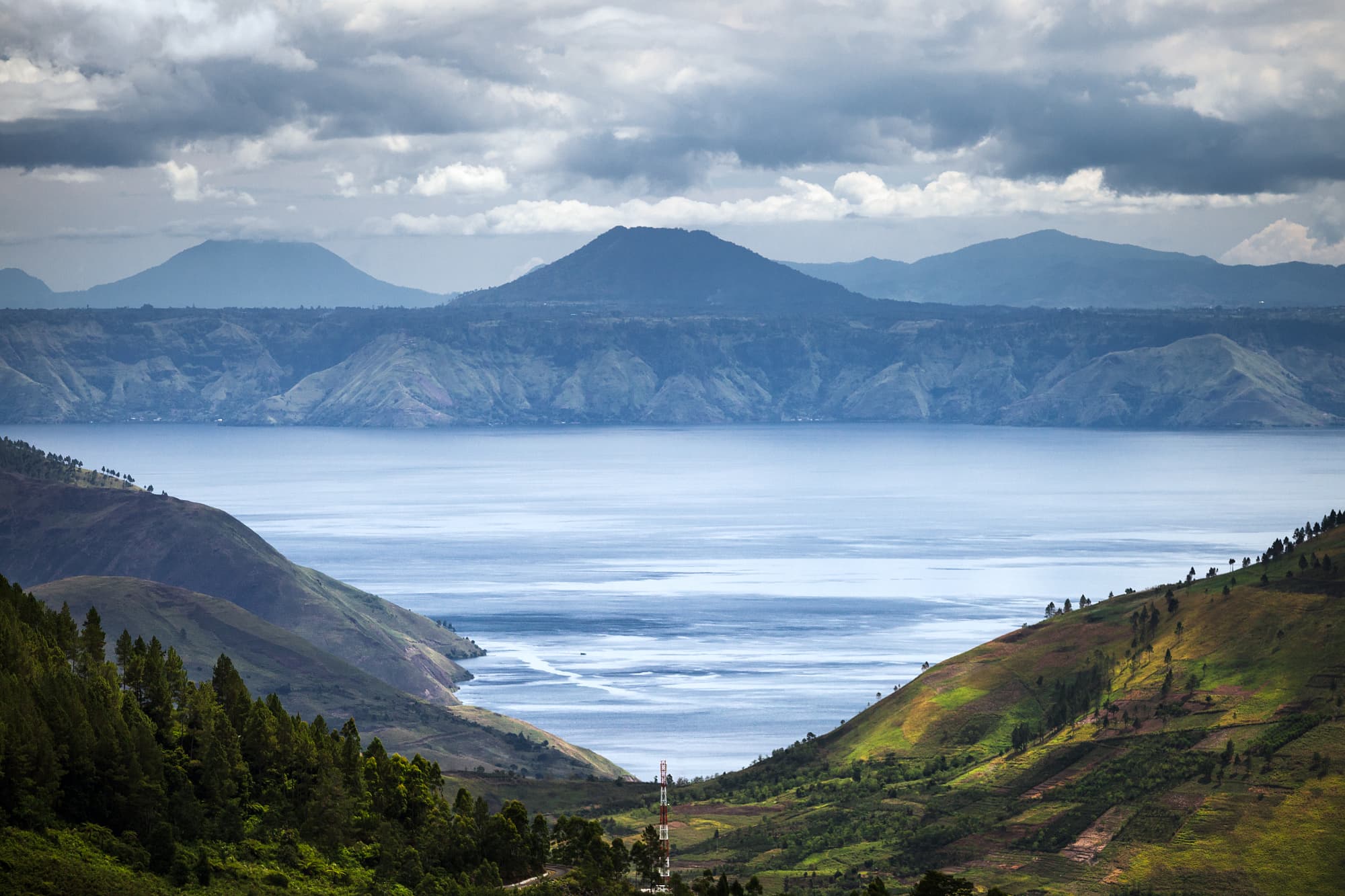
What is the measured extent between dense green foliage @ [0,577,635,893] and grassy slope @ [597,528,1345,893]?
2754 cm

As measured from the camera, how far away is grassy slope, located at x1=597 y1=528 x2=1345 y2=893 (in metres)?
106

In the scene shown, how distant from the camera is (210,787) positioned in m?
83.4

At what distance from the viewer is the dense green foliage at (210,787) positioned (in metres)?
75.6

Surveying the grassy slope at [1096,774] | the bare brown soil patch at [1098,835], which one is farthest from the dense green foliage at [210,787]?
the bare brown soil patch at [1098,835]

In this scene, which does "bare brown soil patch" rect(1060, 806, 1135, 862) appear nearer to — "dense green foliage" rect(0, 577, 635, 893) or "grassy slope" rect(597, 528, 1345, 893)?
"grassy slope" rect(597, 528, 1345, 893)

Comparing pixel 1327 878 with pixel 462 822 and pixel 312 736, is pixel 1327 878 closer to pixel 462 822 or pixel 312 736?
pixel 462 822

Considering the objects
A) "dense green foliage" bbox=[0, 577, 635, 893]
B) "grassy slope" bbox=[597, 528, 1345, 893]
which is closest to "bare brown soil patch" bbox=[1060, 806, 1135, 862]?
"grassy slope" bbox=[597, 528, 1345, 893]

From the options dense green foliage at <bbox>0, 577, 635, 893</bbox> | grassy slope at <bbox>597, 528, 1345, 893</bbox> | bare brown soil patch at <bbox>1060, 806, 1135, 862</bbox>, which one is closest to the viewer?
dense green foliage at <bbox>0, 577, 635, 893</bbox>

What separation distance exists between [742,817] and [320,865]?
5049cm

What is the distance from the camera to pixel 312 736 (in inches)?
3617

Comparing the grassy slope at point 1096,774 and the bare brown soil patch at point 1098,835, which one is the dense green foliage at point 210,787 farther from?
the bare brown soil patch at point 1098,835

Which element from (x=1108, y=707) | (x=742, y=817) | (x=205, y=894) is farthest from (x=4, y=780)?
(x=1108, y=707)

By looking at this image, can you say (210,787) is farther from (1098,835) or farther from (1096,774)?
(1096,774)

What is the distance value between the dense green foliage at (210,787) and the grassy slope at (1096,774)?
90.3 ft
